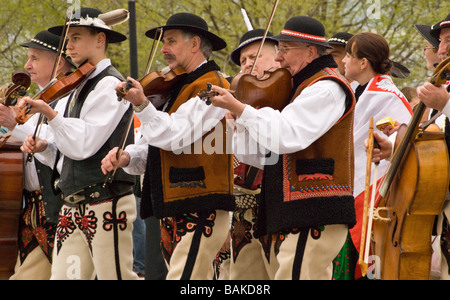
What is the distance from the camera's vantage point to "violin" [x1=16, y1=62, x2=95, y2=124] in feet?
15.1

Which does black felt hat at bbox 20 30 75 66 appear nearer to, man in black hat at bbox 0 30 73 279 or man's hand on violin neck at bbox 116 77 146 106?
man in black hat at bbox 0 30 73 279

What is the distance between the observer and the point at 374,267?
4.45 metres

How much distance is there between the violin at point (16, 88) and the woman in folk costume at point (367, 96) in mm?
2182

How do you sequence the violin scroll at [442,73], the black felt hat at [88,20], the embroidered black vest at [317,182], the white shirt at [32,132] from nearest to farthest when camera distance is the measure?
the violin scroll at [442,73] < the embroidered black vest at [317,182] < the black felt hat at [88,20] < the white shirt at [32,132]

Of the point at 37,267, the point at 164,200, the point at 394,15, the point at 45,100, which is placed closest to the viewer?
the point at 164,200

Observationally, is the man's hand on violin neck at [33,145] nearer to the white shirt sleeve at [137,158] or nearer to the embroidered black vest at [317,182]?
the white shirt sleeve at [137,158]

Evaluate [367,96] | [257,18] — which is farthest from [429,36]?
[257,18]

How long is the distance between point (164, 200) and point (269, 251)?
2.19 ft

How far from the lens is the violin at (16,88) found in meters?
4.84

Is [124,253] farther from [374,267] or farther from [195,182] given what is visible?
[374,267]

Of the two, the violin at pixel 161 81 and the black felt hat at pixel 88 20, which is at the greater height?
the black felt hat at pixel 88 20

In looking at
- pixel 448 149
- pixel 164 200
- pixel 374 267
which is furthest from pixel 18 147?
pixel 448 149

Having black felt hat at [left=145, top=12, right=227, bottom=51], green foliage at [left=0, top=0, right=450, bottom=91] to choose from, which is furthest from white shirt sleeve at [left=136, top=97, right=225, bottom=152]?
green foliage at [left=0, top=0, right=450, bottom=91]

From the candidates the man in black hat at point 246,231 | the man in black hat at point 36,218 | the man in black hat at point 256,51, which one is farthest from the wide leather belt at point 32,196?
the man in black hat at point 256,51
